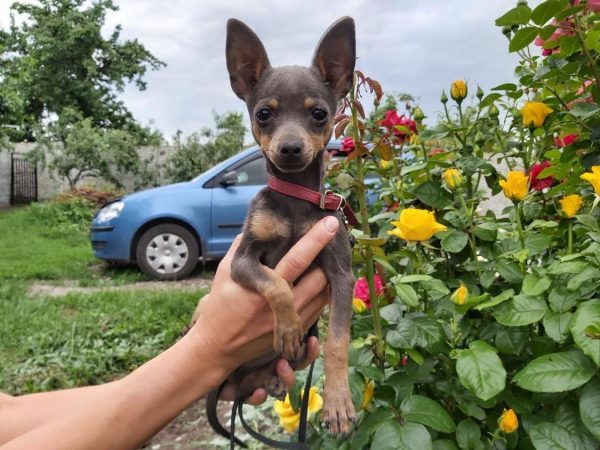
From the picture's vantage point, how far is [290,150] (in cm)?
166

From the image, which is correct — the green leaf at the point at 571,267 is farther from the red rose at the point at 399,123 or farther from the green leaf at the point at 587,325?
the red rose at the point at 399,123

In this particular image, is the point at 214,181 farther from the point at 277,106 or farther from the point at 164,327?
the point at 277,106

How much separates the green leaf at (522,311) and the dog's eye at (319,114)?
0.83m

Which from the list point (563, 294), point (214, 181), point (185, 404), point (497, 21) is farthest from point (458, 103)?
point (214, 181)

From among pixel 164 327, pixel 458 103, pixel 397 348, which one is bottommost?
pixel 164 327

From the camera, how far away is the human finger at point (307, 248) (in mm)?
1704

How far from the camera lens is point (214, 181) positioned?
24.7 feet

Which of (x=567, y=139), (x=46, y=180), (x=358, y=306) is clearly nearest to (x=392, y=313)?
(x=358, y=306)

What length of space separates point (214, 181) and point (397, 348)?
20.3ft

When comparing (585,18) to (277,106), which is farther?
(277,106)

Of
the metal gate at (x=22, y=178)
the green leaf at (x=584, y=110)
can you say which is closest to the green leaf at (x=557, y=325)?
the green leaf at (x=584, y=110)

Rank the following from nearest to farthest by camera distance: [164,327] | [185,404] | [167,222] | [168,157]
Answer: [185,404] → [164,327] → [167,222] → [168,157]

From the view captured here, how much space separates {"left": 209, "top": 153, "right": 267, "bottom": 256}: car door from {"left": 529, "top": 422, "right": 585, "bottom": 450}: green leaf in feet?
20.2

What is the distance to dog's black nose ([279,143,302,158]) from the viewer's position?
5.44 feet
